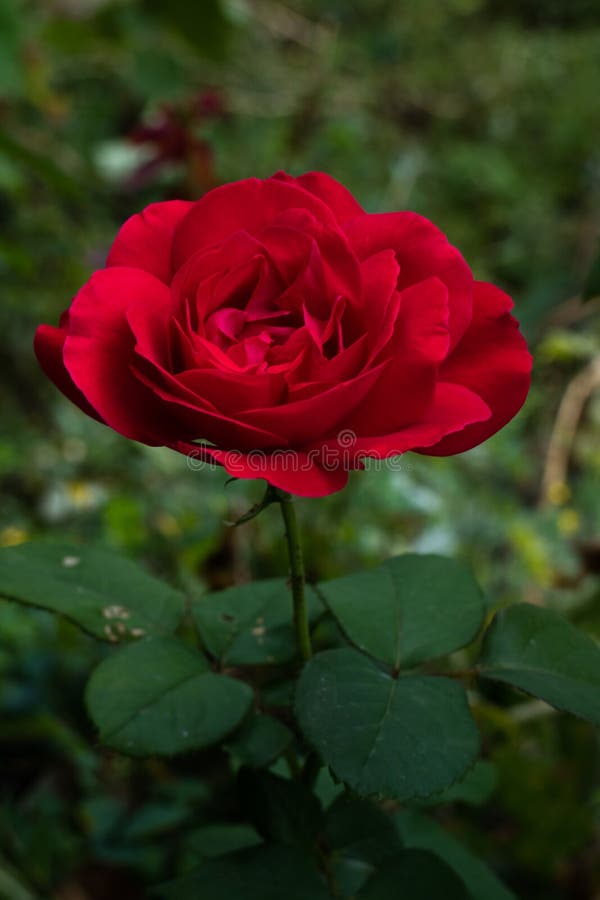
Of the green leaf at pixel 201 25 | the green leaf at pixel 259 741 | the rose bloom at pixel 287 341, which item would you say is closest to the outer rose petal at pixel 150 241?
the rose bloom at pixel 287 341

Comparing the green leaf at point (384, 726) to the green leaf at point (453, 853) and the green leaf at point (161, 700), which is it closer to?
the green leaf at point (161, 700)

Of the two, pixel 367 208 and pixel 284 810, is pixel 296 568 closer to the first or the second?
pixel 284 810

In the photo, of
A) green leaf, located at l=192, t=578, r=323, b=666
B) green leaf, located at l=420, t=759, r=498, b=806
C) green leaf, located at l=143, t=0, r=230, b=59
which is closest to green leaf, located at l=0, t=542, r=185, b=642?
green leaf, located at l=192, t=578, r=323, b=666

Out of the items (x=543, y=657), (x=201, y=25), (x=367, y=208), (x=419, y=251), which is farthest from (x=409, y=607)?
(x=201, y=25)

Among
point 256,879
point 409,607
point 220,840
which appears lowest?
point 220,840

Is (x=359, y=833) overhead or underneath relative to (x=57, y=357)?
underneath

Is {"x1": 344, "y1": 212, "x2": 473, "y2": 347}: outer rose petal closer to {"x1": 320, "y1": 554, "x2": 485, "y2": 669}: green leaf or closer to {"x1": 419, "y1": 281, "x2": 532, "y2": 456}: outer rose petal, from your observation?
{"x1": 419, "y1": 281, "x2": 532, "y2": 456}: outer rose petal

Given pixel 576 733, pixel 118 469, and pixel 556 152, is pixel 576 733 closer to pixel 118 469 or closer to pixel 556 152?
pixel 118 469
